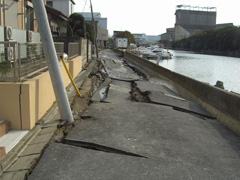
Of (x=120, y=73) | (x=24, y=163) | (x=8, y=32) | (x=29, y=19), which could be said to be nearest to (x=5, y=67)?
(x=24, y=163)

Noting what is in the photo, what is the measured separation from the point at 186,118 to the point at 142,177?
4044mm

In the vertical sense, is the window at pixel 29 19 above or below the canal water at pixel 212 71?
above

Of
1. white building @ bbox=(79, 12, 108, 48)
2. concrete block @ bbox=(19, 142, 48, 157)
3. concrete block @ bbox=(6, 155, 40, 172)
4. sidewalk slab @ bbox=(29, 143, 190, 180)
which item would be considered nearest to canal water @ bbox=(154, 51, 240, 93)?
sidewalk slab @ bbox=(29, 143, 190, 180)

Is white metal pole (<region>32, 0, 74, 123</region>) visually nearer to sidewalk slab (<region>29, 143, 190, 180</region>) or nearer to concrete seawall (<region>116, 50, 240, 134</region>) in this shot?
sidewalk slab (<region>29, 143, 190, 180</region>)

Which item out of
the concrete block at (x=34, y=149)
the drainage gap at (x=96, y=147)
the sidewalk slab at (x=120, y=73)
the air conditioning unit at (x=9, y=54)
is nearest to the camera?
the concrete block at (x=34, y=149)

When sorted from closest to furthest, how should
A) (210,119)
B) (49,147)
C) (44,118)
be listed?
(49,147)
(44,118)
(210,119)

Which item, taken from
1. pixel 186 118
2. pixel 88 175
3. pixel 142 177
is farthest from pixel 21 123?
pixel 186 118

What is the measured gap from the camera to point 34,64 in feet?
22.5

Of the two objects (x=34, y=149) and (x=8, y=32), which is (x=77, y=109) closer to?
(x=34, y=149)

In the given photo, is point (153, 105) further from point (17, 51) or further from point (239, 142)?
point (17, 51)

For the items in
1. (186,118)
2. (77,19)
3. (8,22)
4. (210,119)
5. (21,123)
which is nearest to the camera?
(21,123)

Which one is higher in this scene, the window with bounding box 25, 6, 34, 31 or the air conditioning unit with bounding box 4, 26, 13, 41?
the window with bounding box 25, 6, 34, 31

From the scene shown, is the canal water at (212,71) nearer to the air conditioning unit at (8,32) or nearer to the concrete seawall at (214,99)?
the concrete seawall at (214,99)

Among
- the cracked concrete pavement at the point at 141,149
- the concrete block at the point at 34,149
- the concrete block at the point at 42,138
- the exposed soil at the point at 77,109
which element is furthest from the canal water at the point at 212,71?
the concrete block at the point at 34,149
